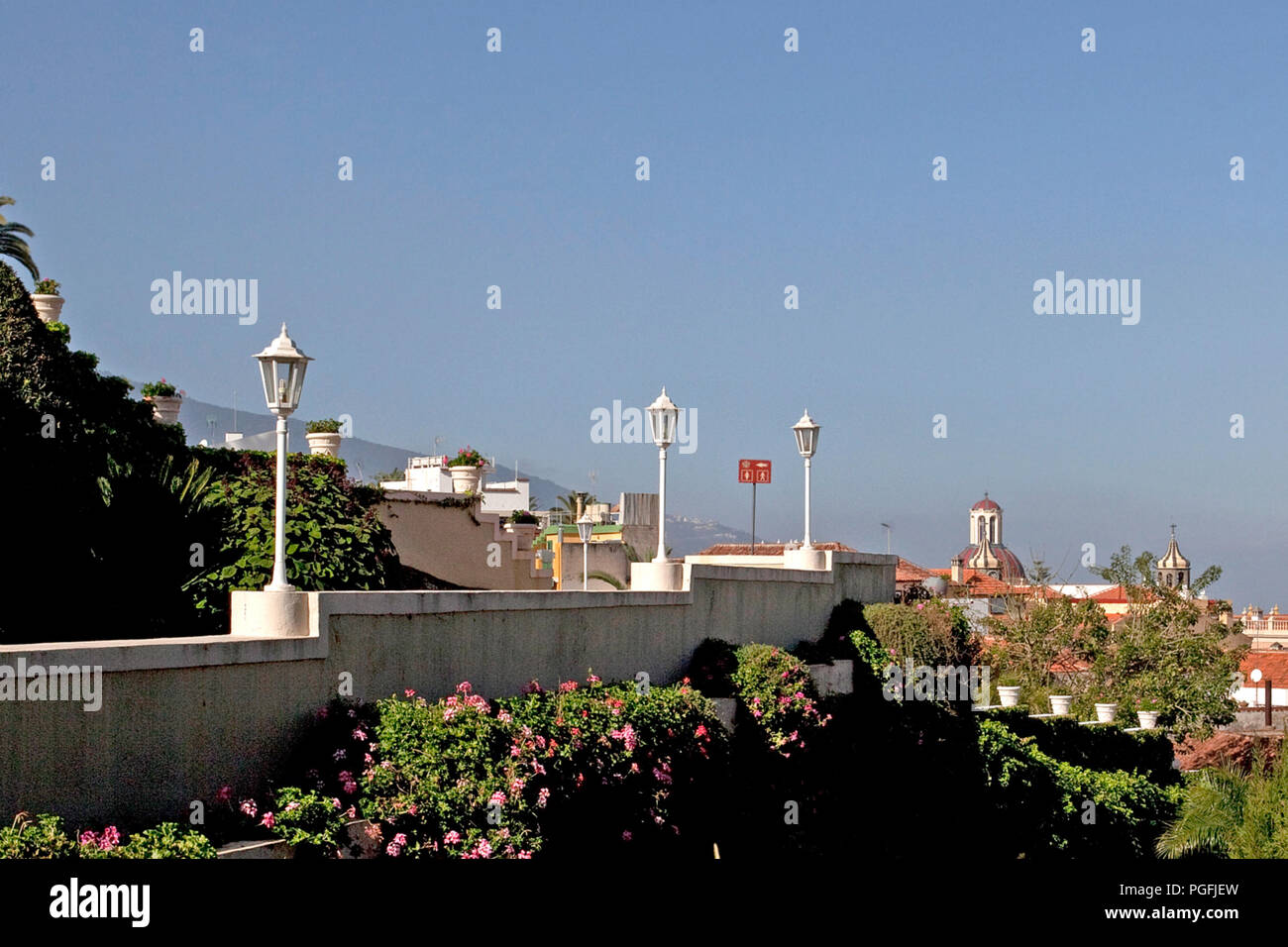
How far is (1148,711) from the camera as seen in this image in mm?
34500

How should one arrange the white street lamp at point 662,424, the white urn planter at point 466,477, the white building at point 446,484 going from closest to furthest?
the white street lamp at point 662,424 → the white urn planter at point 466,477 → the white building at point 446,484

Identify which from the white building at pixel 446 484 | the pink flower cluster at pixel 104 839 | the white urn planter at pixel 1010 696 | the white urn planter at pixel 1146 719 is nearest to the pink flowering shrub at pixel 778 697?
the pink flower cluster at pixel 104 839

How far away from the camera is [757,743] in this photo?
16016mm

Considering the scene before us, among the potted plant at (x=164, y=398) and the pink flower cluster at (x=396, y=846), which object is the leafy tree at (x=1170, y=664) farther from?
the pink flower cluster at (x=396, y=846)

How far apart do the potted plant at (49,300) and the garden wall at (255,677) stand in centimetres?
887

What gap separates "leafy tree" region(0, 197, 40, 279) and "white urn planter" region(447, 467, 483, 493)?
27.9 ft

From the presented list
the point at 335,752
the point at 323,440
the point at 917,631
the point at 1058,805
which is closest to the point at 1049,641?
the point at 1058,805

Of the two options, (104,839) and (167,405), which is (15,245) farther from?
(104,839)

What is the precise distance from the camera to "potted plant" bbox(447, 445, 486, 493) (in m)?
27.9

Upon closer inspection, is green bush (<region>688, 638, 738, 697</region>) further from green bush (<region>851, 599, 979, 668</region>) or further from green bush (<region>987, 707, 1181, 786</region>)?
green bush (<region>987, 707, 1181, 786</region>)

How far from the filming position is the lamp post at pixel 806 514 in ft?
65.0
